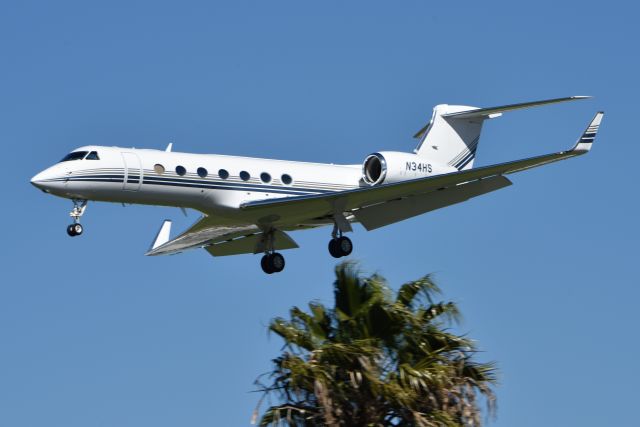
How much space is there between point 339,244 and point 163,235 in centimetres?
617

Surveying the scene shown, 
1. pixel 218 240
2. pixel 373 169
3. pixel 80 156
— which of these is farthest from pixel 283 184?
pixel 80 156

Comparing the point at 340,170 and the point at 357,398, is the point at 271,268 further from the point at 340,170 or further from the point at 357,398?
the point at 357,398

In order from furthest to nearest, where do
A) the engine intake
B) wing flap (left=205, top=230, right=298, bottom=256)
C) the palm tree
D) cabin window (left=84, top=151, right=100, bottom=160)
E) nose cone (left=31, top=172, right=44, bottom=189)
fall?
wing flap (left=205, top=230, right=298, bottom=256), the engine intake, cabin window (left=84, top=151, right=100, bottom=160), nose cone (left=31, top=172, right=44, bottom=189), the palm tree

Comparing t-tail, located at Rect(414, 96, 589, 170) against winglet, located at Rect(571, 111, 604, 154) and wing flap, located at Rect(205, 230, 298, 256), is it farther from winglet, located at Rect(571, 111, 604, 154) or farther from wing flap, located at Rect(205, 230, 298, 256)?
winglet, located at Rect(571, 111, 604, 154)

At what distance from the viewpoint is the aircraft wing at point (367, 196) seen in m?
26.2

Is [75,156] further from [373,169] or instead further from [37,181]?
[373,169]

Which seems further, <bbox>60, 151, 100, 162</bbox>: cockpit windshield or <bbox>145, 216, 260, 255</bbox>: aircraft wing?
<bbox>145, 216, 260, 255</bbox>: aircraft wing

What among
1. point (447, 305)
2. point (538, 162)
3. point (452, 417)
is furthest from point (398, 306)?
point (538, 162)

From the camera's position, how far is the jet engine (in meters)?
28.1

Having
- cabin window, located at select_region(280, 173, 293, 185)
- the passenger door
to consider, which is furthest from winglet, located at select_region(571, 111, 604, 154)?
the passenger door

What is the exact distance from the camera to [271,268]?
28.3 metres

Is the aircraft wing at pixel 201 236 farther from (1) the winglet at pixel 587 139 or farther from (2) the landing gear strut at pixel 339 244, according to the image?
(1) the winglet at pixel 587 139

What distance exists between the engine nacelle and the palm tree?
9.30 metres

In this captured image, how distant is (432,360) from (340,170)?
37.8 ft
